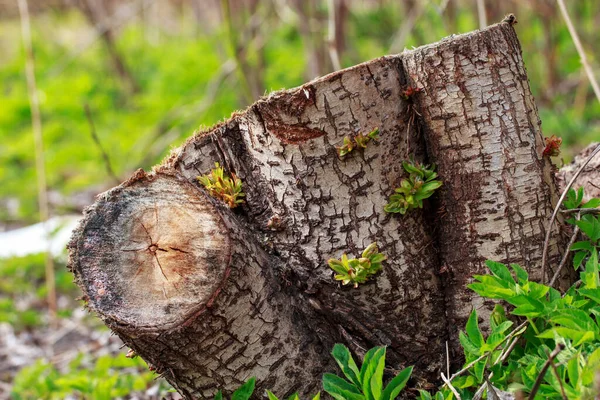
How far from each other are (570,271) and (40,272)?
14.6 feet

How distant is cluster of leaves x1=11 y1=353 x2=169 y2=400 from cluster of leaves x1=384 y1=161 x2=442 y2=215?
1004mm

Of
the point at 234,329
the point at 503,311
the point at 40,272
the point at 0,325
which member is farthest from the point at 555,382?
the point at 40,272

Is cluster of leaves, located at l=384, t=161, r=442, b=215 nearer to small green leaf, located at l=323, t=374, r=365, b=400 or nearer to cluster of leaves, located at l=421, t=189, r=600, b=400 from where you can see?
cluster of leaves, located at l=421, t=189, r=600, b=400

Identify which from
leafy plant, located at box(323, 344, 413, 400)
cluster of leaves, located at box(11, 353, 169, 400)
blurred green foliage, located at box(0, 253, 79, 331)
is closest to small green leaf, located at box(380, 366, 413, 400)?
leafy plant, located at box(323, 344, 413, 400)

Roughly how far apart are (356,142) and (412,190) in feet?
0.72

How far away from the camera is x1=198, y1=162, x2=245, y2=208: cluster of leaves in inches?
71.2

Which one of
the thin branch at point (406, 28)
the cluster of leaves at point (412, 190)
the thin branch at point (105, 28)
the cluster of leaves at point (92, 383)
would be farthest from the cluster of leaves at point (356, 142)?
the thin branch at point (105, 28)

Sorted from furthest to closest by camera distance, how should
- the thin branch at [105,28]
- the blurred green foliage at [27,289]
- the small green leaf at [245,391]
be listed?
1. the thin branch at [105,28]
2. the blurred green foliage at [27,289]
3. the small green leaf at [245,391]

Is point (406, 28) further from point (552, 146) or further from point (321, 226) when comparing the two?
point (321, 226)

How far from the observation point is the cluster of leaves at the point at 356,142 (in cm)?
169

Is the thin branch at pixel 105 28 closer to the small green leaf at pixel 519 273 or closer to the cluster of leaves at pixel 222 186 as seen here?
the cluster of leaves at pixel 222 186

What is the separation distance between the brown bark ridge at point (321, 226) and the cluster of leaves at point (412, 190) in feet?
0.10

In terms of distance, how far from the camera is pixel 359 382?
1.63 meters

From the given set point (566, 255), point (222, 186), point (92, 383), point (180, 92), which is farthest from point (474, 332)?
point (180, 92)
